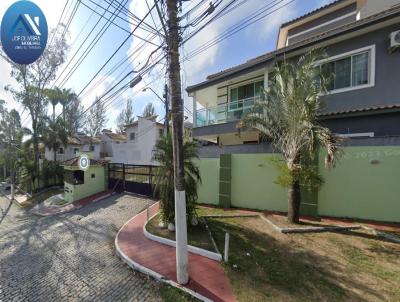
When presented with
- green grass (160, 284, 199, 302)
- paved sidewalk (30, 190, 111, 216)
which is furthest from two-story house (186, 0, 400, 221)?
paved sidewalk (30, 190, 111, 216)

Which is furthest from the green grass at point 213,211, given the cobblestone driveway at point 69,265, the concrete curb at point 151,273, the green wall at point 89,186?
the green wall at point 89,186

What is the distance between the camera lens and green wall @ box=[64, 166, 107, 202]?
1589 cm

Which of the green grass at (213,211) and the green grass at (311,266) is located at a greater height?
the green grass at (311,266)

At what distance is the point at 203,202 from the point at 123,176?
7757mm

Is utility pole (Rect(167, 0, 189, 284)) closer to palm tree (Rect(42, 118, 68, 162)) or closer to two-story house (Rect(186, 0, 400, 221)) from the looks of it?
two-story house (Rect(186, 0, 400, 221))

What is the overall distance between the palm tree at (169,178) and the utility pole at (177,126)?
10.1 feet

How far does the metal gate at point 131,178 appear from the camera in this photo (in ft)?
47.3

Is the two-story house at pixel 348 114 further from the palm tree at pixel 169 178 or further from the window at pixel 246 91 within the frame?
the palm tree at pixel 169 178

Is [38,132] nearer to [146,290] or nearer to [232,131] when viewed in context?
[232,131]

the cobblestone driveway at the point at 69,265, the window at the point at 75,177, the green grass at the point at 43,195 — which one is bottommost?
the green grass at the point at 43,195

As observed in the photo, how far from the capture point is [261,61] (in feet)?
38.2

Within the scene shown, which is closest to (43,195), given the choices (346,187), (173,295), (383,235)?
(173,295)

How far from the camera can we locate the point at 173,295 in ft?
14.8

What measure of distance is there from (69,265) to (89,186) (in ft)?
37.2
